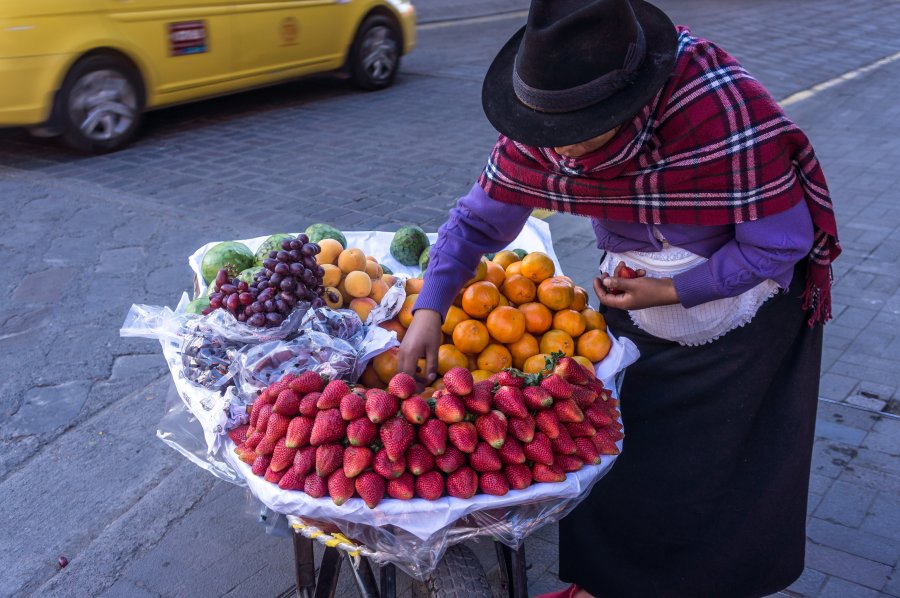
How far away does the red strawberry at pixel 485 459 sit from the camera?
1883 mm

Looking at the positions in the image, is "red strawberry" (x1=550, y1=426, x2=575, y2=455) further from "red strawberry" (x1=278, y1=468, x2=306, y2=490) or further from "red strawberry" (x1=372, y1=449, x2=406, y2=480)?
"red strawberry" (x1=278, y1=468, x2=306, y2=490)

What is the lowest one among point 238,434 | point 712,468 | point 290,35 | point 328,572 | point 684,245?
point 290,35

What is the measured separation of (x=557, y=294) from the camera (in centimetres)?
255

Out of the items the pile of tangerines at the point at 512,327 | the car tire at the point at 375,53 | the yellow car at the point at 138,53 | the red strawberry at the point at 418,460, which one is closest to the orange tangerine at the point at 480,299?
the pile of tangerines at the point at 512,327

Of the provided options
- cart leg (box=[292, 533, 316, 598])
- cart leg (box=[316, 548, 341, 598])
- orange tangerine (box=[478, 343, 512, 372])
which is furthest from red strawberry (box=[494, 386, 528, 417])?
cart leg (box=[292, 533, 316, 598])

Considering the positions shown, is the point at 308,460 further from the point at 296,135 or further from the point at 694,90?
the point at 296,135

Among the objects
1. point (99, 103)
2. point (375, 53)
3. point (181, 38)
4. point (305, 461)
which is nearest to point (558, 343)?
point (305, 461)

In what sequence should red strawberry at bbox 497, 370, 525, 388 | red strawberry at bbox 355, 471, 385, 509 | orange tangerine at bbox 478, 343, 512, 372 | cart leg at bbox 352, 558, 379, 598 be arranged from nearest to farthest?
red strawberry at bbox 355, 471, 385, 509 < red strawberry at bbox 497, 370, 525, 388 < cart leg at bbox 352, 558, 379, 598 < orange tangerine at bbox 478, 343, 512, 372

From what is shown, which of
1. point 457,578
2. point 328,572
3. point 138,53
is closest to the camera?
point 457,578

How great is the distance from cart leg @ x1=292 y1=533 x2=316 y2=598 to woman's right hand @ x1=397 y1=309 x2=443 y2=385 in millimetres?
567

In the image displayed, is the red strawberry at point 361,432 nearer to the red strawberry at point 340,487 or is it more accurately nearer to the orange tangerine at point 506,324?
the red strawberry at point 340,487

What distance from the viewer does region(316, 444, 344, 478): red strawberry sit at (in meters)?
1.85

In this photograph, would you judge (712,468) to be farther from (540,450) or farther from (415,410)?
(415,410)

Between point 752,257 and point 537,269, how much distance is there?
755 millimetres
